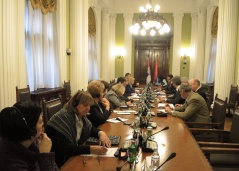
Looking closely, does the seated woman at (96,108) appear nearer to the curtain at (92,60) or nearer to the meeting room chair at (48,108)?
the meeting room chair at (48,108)

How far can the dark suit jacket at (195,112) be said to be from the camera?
390 centimetres

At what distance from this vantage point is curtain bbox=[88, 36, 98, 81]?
10.3 m

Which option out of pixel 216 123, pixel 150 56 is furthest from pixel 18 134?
pixel 150 56

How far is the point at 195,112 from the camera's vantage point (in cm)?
404

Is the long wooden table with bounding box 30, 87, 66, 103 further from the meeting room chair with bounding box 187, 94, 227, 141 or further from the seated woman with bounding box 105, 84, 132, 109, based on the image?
the meeting room chair with bounding box 187, 94, 227, 141

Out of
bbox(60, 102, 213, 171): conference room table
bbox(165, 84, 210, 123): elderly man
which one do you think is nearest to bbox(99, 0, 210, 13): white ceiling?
bbox(165, 84, 210, 123): elderly man

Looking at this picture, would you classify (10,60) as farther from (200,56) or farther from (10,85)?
(200,56)

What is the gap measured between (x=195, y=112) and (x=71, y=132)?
2378mm

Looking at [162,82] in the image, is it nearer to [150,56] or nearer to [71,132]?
[150,56]

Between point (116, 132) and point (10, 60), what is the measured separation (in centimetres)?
262

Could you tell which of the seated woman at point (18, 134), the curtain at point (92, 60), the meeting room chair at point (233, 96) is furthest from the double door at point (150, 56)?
the seated woman at point (18, 134)

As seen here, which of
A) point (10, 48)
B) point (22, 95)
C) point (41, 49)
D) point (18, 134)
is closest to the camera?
point (18, 134)

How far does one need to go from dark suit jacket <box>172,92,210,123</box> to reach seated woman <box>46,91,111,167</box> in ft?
5.80

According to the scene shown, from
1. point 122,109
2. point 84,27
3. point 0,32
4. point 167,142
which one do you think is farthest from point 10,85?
point 84,27
